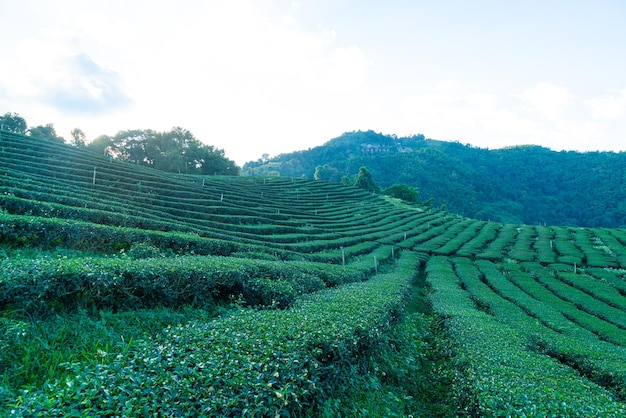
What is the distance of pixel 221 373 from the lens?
4.49 meters

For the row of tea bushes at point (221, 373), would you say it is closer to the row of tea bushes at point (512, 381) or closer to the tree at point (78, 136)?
the row of tea bushes at point (512, 381)

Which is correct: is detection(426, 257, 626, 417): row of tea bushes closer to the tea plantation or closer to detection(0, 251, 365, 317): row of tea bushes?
the tea plantation

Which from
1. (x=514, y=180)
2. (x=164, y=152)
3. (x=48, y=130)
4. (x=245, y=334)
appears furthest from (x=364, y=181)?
(x=514, y=180)

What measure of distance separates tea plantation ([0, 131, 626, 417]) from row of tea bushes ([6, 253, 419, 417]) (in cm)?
2

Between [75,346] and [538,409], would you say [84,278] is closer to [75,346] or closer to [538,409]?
[75,346]

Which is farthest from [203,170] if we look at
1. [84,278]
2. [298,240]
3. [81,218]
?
[84,278]

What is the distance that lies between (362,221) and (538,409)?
40073 mm

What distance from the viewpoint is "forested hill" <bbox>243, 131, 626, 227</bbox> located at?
9938cm

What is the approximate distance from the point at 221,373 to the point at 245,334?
4.56 feet

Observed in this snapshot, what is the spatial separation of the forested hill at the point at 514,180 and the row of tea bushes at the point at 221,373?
101 m

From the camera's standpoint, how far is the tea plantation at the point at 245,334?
4387 mm

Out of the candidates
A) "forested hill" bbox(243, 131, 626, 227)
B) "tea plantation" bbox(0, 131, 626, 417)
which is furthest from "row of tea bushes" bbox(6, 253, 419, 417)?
"forested hill" bbox(243, 131, 626, 227)

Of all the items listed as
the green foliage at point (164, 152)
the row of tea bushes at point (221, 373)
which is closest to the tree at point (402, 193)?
the green foliage at point (164, 152)

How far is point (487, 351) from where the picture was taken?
9.35 m
